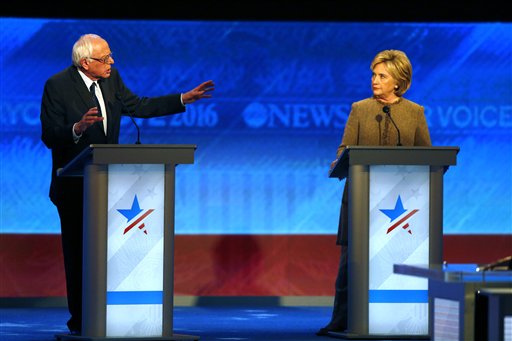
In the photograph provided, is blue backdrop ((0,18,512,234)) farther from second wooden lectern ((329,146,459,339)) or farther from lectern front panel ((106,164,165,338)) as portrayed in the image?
lectern front panel ((106,164,165,338))

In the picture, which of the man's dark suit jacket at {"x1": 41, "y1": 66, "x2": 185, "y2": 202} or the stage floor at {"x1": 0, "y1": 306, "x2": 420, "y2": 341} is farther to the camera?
the stage floor at {"x1": 0, "y1": 306, "x2": 420, "y2": 341}

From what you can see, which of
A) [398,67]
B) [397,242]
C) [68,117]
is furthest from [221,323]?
[398,67]

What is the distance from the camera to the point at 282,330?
19.0 ft

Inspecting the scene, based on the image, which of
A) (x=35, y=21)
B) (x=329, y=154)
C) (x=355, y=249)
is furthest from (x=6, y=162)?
(x=355, y=249)

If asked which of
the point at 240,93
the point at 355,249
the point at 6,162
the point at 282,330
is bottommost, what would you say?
the point at 282,330

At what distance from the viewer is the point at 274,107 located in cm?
775

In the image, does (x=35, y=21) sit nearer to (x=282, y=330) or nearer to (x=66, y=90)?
(x=66, y=90)

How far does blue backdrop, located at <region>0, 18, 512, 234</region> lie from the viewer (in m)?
7.67

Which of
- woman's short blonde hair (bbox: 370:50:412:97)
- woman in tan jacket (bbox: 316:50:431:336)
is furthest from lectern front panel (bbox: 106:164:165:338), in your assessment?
woman's short blonde hair (bbox: 370:50:412:97)

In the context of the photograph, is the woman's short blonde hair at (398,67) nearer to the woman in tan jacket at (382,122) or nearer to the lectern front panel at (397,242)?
the woman in tan jacket at (382,122)

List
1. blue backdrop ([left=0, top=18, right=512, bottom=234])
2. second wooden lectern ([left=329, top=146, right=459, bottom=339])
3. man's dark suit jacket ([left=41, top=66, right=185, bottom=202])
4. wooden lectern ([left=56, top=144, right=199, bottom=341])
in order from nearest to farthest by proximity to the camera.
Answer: wooden lectern ([left=56, top=144, right=199, bottom=341]) → second wooden lectern ([left=329, top=146, right=459, bottom=339]) → man's dark suit jacket ([left=41, top=66, right=185, bottom=202]) → blue backdrop ([left=0, top=18, right=512, bottom=234])

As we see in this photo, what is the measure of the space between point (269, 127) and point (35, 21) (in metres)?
1.72

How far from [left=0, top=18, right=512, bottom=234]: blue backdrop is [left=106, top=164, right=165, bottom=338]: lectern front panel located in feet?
9.33

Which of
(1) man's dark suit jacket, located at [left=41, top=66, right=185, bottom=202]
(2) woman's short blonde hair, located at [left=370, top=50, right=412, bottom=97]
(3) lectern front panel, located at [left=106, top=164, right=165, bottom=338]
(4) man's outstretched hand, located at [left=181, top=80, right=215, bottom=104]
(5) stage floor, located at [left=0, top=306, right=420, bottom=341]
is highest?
(2) woman's short blonde hair, located at [left=370, top=50, right=412, bottom=97]
